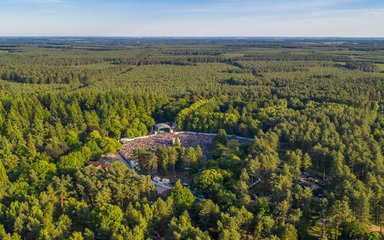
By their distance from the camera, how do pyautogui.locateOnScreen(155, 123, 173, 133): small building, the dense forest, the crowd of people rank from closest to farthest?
the dense forest → the crowd of people → pyautogui.locateOnScreen(155, 123, 173, 133): small building

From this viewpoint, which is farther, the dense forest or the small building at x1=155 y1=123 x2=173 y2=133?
the small building at x1=155 y1=123 x2=173 y2=133

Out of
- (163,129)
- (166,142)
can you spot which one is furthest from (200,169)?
(163,129)

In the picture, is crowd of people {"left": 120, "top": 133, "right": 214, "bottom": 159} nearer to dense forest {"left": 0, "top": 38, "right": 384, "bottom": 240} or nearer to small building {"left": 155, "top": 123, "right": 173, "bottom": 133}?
small building {"left": 155, "top": 123, "right": 173, "bottom": 133}

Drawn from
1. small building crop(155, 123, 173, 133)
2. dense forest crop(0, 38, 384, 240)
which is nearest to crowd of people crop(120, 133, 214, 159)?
small building crop(155, 123, 173, 133)

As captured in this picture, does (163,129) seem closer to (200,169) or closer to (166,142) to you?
(166,142)

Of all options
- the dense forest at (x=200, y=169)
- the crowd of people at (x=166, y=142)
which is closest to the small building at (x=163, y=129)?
the crowd of people at (x=166, y=142)

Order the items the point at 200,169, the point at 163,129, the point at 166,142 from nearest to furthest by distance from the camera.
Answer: the point at 200,169, the point at 166,142, the point at 163,129

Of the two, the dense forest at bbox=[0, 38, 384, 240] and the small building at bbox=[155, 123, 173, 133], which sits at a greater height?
the dense forest at bbox=[0, 38, 384, 240]

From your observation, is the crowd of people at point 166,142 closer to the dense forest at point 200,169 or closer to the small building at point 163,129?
the small building at point 163,129

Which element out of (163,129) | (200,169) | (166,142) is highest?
(200,169)
